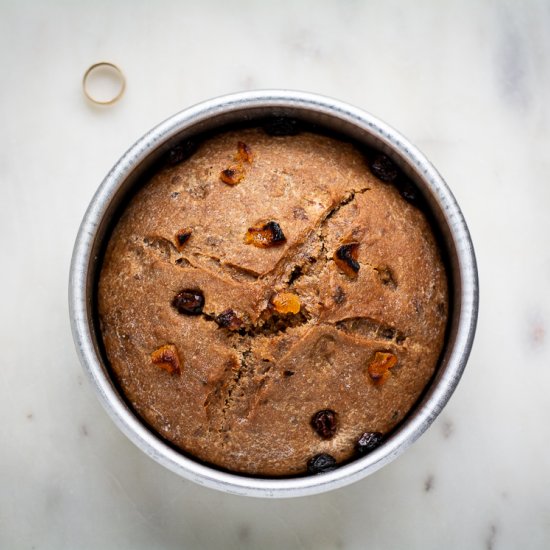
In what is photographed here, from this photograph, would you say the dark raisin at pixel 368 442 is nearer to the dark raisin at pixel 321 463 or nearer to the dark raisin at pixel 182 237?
the dark raisin at pixel 321 463

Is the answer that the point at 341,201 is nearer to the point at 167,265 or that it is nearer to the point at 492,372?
the point at 167,265

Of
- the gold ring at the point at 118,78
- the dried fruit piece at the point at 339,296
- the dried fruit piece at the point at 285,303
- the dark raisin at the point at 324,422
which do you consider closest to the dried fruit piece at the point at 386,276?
the dried fruit piece at the point at 339,296

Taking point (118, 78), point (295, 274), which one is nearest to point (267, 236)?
point (295, 274)

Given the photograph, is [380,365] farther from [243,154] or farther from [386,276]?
[243,154]

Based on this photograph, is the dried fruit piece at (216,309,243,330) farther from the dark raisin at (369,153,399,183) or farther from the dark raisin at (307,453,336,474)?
the dark raisin at (369,153,399,183)

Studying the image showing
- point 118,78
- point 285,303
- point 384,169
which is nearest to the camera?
point 285,303

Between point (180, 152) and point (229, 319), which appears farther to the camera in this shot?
point (180, 152)
